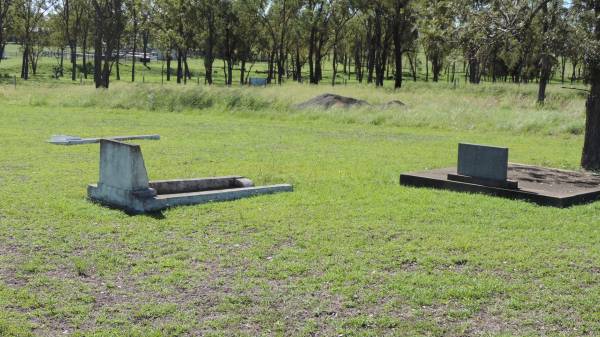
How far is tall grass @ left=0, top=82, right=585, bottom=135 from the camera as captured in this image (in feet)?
76.1

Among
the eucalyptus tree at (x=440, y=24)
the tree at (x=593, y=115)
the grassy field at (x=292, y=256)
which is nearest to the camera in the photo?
the grassy field at (x=292, y=256)

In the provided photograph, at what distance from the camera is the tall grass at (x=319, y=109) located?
914 inches

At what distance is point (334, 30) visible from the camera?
65.7 metres

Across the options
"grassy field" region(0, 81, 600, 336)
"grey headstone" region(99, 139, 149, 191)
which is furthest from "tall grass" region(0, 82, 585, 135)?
"grey headstone" region(99, 139, 149, 191)

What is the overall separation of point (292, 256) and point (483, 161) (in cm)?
498

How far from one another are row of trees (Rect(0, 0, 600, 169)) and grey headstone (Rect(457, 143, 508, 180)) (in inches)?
134

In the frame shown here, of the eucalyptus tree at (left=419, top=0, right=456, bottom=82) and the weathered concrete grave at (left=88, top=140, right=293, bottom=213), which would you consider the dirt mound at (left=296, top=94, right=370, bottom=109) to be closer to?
the eucalyptus tree at (left=419, top=0, right=456, bottom=82)

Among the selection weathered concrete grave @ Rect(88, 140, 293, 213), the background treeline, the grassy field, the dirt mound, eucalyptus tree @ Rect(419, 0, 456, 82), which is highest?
the background treeline

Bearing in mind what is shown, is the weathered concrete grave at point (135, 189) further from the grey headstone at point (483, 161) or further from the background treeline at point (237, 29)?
the background treeline at point (237, 29)

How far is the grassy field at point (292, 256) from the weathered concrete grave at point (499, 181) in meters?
0.33

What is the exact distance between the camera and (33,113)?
956 inches

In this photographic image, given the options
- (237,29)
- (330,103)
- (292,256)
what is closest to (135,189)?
(292,256)

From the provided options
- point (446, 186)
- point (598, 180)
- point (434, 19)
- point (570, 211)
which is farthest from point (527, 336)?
point (434, 19)

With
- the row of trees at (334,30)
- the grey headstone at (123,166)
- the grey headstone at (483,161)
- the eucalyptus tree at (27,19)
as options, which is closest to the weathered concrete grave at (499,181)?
the grey headstone at (483,161)
